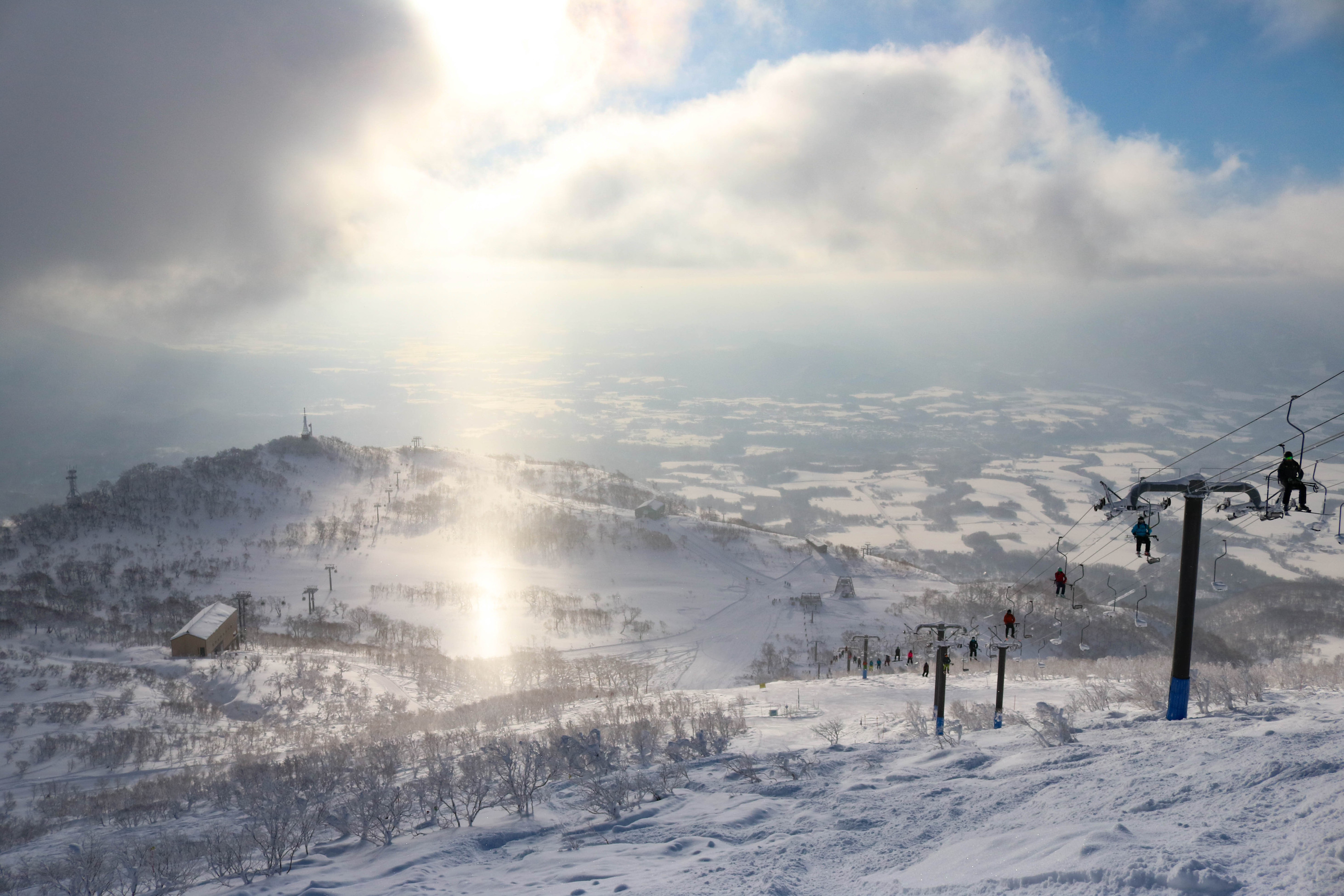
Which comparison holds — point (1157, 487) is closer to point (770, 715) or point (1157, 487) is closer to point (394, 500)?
point (770, 715)

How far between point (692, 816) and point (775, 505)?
18480 cm

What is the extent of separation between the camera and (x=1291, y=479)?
38.0ft

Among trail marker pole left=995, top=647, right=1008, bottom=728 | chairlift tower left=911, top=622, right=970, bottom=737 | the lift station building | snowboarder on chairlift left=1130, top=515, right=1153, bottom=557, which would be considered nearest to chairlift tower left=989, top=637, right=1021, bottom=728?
trail marker pole left=995, top=647, right=1008, bottom=728

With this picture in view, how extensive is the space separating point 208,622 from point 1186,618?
5286 centimetres

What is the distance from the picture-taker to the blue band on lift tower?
50.5 feet

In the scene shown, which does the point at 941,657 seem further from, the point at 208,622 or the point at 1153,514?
the point at 208,622

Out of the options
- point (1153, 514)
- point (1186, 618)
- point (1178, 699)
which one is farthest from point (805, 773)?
point (1153, 514)

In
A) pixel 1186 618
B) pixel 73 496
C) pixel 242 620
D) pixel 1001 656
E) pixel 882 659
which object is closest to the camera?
pixel 1186 618

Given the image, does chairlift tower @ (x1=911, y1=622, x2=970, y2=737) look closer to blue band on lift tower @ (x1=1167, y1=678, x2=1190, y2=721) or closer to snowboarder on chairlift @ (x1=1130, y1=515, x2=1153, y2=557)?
blue band on lift tower @ (x1=1167, y1=678, x2=1190, y2=721)

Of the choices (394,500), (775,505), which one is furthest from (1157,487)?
(775,505)

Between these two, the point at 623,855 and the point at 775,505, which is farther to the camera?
the point at 775,505

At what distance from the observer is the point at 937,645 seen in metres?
21.9

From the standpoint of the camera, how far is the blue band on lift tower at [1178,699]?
15391 millimetres

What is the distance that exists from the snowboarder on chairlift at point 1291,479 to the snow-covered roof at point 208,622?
52.5 m
